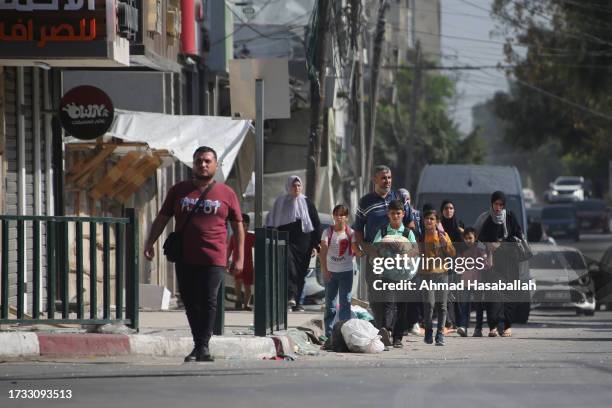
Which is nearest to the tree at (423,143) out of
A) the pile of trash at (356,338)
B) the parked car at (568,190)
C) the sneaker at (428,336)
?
the parked car at (568,190)

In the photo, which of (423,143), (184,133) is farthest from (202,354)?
(423,143)

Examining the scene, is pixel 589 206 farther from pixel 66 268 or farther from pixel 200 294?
pixel 200 294

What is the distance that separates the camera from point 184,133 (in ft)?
69.1

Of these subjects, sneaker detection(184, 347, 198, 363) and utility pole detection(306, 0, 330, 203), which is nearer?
sneaker detection(184, 347, 198, 363)

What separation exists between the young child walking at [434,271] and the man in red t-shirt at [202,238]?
4.54m

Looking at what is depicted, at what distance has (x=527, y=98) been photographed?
193ft

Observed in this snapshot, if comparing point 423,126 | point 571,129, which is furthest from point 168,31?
point 423,126

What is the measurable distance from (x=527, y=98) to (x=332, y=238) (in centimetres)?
4421

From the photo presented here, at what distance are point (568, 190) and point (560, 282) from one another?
76795 mm

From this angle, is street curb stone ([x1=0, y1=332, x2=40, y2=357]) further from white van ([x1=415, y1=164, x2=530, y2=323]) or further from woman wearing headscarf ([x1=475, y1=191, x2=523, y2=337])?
white van ([x1=415, y1=164, x2=530, y2=323])

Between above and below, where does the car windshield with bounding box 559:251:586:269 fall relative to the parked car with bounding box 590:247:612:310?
above

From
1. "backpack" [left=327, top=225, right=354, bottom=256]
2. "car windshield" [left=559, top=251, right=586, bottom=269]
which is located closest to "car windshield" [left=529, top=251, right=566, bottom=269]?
"car windshield" [left=559, top=251, right=586, bottom=269]

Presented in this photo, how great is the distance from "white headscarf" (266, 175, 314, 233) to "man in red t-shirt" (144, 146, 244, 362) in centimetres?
728

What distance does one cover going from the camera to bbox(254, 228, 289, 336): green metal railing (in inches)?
522
